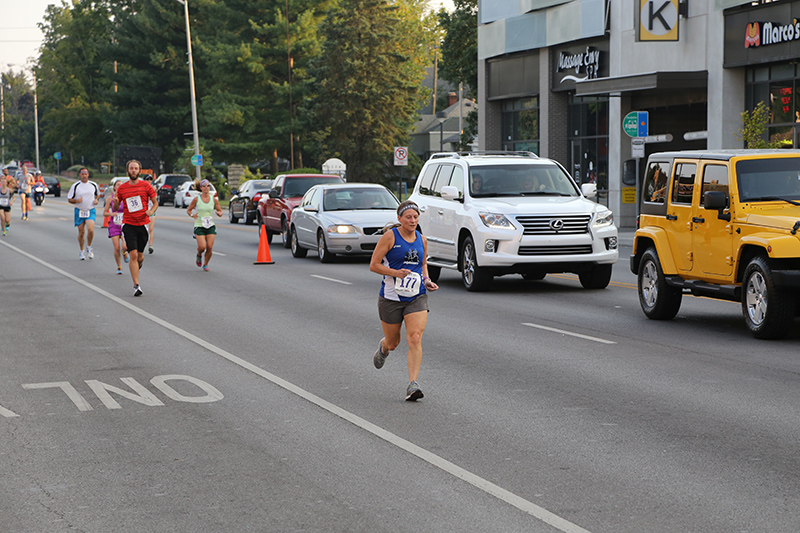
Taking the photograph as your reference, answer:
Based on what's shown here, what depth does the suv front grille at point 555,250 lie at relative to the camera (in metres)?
16.7

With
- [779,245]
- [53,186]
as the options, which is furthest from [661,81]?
[53,186]

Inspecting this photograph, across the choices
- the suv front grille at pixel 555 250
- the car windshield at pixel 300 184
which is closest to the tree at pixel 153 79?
the car windshield at pixel 300 184

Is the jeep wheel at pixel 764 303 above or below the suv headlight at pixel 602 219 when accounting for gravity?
below

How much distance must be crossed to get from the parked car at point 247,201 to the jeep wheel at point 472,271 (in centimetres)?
2452

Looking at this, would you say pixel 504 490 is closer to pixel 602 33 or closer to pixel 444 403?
pixel 444 403

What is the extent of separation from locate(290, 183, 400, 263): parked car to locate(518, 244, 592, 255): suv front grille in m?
6.02

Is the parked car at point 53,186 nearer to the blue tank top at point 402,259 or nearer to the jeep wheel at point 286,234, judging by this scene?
the jeep wheel at point 286,234

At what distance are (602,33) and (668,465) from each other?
102ft

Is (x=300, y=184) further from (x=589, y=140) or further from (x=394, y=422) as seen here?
(x=394, y=422)

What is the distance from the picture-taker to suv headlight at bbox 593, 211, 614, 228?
17.0 m

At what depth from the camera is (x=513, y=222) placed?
16734 millimetres

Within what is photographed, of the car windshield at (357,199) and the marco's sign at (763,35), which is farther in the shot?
the marco's sign at (763,35)

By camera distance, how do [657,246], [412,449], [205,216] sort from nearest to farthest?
[412,449] → [657,246] → [205,216]

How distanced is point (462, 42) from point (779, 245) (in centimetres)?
4612
